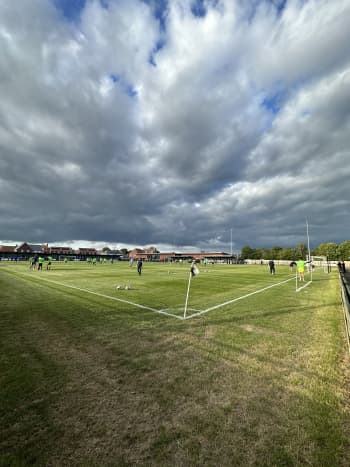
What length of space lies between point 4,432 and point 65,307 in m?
7.24

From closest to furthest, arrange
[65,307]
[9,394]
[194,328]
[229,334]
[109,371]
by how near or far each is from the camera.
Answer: [9,394] → [109,371] → [229,334] → [194,328] → [65,307]

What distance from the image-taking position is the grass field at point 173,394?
247cm

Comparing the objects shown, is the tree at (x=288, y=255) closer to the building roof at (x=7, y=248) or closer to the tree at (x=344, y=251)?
the tree at (x=344, y=251)

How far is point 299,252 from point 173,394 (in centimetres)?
13039

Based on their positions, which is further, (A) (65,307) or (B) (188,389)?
(A) (65,307)

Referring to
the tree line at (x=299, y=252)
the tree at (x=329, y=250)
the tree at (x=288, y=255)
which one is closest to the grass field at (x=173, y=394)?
the tree line at (x=299, y=252)

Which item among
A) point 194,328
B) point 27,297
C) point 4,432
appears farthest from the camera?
point 27,297

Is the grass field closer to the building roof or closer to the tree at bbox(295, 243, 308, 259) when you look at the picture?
the tree at bbox(295, 243, 308, 259)

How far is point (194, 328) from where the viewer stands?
6.71m

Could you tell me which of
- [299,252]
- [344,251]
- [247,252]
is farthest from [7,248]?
[344,251]

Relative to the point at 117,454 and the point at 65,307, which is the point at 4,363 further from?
the point at 65,307

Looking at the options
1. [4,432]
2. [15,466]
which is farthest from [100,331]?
[15,466]

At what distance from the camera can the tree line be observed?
322 ft

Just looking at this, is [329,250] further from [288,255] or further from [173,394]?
[173,394]
